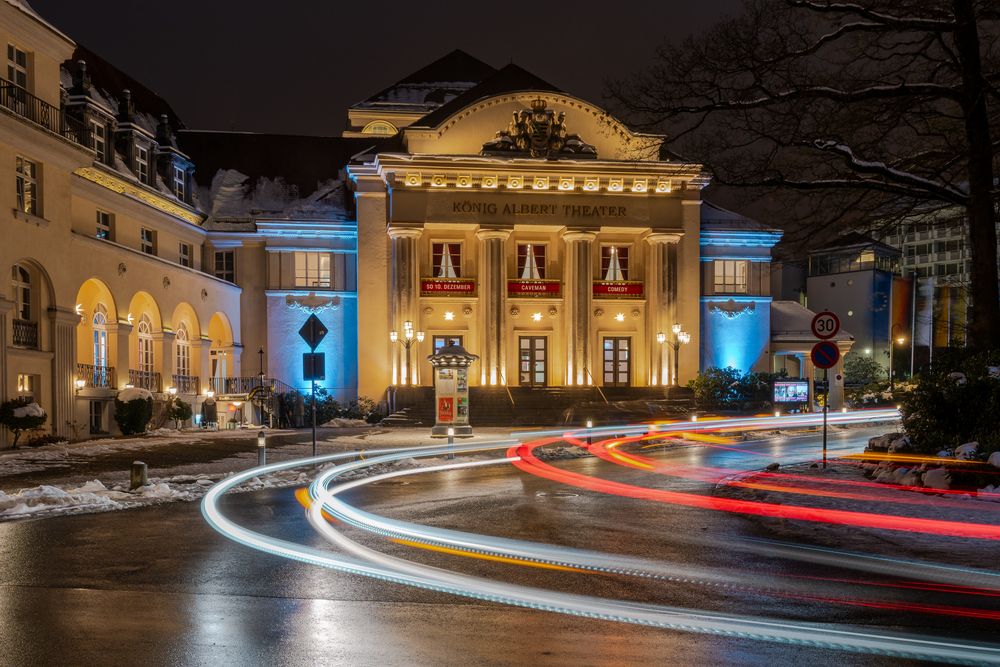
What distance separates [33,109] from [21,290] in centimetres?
543

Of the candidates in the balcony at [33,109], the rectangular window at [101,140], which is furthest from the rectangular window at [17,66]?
the rectangular window at [101,140]

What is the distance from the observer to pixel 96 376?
32.6 m

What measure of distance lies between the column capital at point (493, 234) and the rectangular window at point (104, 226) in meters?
17.0

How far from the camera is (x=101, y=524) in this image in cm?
1248

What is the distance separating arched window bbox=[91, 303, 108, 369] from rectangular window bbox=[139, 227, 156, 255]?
594 cm

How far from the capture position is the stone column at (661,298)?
1896 inches

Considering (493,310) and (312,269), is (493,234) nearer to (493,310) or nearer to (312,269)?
(493,310)

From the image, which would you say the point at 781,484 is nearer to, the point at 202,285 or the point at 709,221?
the point at 202,285

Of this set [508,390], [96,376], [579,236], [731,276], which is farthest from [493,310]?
[96,376]

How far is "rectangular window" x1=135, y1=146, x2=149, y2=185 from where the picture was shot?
4188 centimetres

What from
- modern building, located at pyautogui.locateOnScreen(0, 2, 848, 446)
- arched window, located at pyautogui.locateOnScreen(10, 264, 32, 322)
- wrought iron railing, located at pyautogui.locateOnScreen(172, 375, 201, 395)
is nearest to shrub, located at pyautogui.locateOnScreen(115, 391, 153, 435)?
arched window, located at pyautogui.locateOnScreen(10, 264, 32, 322)

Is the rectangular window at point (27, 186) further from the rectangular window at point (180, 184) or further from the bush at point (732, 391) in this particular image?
the bush at point (732, 391)

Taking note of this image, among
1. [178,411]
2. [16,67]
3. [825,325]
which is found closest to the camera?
[825,325]

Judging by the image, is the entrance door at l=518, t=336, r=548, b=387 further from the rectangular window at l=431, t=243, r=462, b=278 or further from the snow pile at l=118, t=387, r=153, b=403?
the snow pile at l=118, t=387, r=153, b=403
